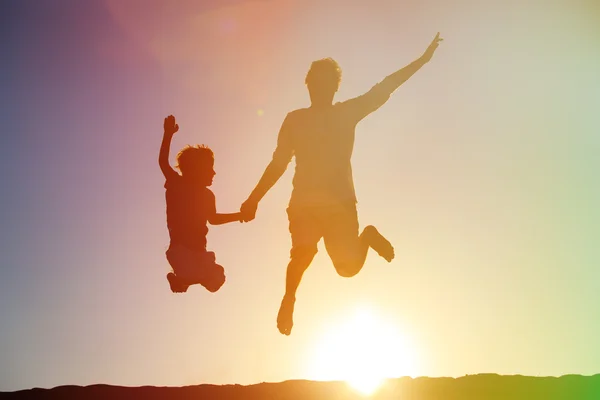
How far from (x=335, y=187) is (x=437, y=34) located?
9.30 feet

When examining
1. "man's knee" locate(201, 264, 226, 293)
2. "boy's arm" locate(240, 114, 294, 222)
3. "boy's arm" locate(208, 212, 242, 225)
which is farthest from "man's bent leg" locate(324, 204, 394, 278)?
"man's knee" locate(201, 264, 226, 293)

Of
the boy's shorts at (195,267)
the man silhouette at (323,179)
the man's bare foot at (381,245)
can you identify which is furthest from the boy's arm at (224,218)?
the man's bare foot at (381,245)

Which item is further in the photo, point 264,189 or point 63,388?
point 63,388

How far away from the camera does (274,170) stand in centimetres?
816

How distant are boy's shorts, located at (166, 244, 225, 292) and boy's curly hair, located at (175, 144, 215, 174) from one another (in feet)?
3.40

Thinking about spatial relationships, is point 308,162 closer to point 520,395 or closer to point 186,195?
point 186,195

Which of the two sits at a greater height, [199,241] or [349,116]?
[349,116]

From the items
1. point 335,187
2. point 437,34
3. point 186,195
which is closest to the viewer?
point 335,187

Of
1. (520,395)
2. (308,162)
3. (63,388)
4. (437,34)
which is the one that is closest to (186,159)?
(308,162)

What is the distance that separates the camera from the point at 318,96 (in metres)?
8.00

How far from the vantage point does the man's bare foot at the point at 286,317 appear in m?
7.70

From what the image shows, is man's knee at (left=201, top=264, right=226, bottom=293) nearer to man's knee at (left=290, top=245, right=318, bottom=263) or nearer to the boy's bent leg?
the boy's bent leg

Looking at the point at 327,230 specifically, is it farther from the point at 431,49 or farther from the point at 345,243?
the point at 431,49

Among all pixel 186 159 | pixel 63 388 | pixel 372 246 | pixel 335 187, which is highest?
pixel 186 159
